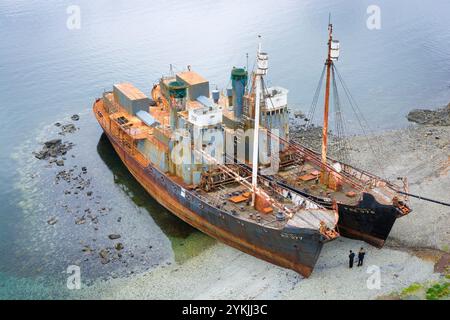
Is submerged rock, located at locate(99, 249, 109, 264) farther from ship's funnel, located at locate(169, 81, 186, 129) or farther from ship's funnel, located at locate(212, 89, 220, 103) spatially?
ship's funnel, located at locate(212, 89, 220, 103)

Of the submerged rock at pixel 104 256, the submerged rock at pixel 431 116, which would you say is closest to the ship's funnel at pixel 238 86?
the submerged rock at pixel 104 256

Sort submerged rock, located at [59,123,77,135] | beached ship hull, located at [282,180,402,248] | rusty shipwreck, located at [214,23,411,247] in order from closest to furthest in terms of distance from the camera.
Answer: beached ship hull, located at [282,180,402,248]
rusty shipwreck, located at [214,23,411,247]
submerged rock, located at [59,123,77,135]

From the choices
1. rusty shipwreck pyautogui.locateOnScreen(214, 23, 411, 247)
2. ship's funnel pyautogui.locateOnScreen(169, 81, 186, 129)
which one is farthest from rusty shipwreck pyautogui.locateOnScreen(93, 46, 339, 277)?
rusty shipwreck pyautogui.locateOnScreen(214, 23, 411, 247)

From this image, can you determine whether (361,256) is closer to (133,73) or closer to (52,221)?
(52,221)

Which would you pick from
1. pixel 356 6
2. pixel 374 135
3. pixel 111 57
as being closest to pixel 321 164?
pixel 374 135

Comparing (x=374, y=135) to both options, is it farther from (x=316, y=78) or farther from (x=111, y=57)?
(x=111, y=57)

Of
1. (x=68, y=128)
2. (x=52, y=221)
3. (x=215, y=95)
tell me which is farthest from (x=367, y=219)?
(x=68, y=128)

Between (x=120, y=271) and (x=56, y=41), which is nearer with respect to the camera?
(x=120, y=271)
